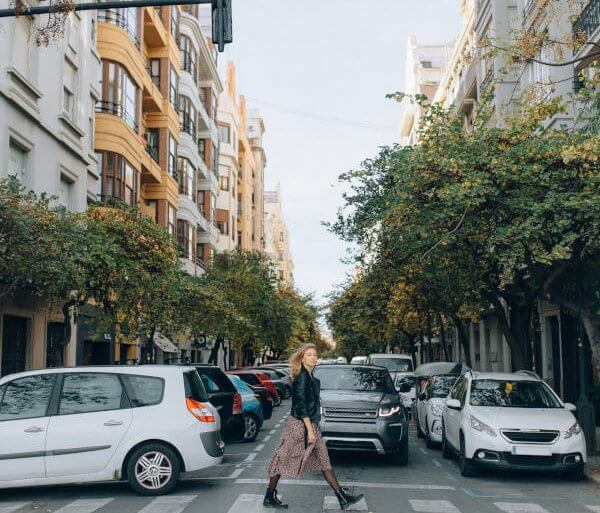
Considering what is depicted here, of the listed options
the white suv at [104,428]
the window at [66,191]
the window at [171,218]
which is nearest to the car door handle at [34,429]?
the white suv at [104,428]

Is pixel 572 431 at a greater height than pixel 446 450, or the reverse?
pixel 572 431

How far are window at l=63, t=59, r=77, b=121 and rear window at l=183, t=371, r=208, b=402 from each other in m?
16.0

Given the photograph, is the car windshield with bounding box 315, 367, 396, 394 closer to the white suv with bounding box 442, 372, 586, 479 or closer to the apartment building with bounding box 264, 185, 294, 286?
the white suv with bounding box 442, 372, 586, 479

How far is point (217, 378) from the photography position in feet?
58.4

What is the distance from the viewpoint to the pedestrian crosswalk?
10102mm

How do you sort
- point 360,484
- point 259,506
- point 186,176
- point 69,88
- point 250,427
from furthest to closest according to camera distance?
point 186,176 → point 69,88 → point 250,427 → point 360,484 → point 259,506

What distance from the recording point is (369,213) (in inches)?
871

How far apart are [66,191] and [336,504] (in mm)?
18068

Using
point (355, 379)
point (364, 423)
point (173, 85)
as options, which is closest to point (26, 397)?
point (364, 423)

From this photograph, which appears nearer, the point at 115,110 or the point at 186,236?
the point at 115,110

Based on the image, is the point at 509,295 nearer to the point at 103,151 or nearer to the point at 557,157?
the point at 557,157

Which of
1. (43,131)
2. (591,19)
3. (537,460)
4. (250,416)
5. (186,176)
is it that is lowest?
(537,460)

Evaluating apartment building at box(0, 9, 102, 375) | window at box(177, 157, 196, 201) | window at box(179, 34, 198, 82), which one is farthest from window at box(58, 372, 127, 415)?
window at box(179, 34, 198, 82)

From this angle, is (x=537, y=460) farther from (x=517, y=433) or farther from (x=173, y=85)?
(x=173, y=85)
